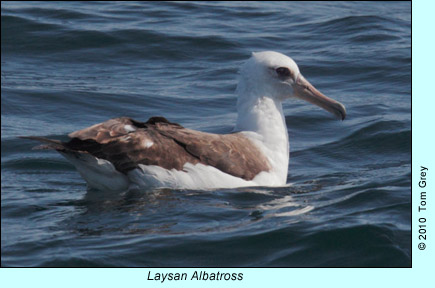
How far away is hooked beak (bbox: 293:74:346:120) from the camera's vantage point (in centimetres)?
1154

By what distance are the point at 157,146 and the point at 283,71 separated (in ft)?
7.38

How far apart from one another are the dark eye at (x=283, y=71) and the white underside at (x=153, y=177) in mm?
1804

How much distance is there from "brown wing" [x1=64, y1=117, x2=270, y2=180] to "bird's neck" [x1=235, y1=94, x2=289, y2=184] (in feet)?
2.20

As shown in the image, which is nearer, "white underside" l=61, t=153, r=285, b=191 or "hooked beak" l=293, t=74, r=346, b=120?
"white underside" l=61, t=153, r=285, b=191

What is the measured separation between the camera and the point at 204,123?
1382 centimetres

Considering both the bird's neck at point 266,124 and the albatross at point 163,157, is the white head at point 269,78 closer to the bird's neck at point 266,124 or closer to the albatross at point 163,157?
the bird's neck at point 266,124

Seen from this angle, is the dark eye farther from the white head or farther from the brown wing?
the brown wing

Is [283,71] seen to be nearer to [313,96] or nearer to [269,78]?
[269,78]

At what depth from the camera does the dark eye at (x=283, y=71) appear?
1134 centimetres

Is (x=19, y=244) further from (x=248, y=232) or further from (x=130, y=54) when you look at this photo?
(x=130, y=54)

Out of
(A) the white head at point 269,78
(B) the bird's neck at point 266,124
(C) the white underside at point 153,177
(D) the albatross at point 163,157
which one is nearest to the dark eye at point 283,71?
(A) the white head at point 269,78

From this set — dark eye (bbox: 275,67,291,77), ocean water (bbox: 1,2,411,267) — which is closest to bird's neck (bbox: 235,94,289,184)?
dark eye (bbox: 275,67,291,77)

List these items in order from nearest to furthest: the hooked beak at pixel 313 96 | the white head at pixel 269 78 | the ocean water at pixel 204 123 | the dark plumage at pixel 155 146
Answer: the ocean water at pixel 204 123 < the dark plumage at pixel 155 146 < the white head at pixel 269 78 < the hooked beak at pixel 313 96

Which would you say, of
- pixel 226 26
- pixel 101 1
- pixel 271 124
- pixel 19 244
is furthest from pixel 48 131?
pixel 101 1
